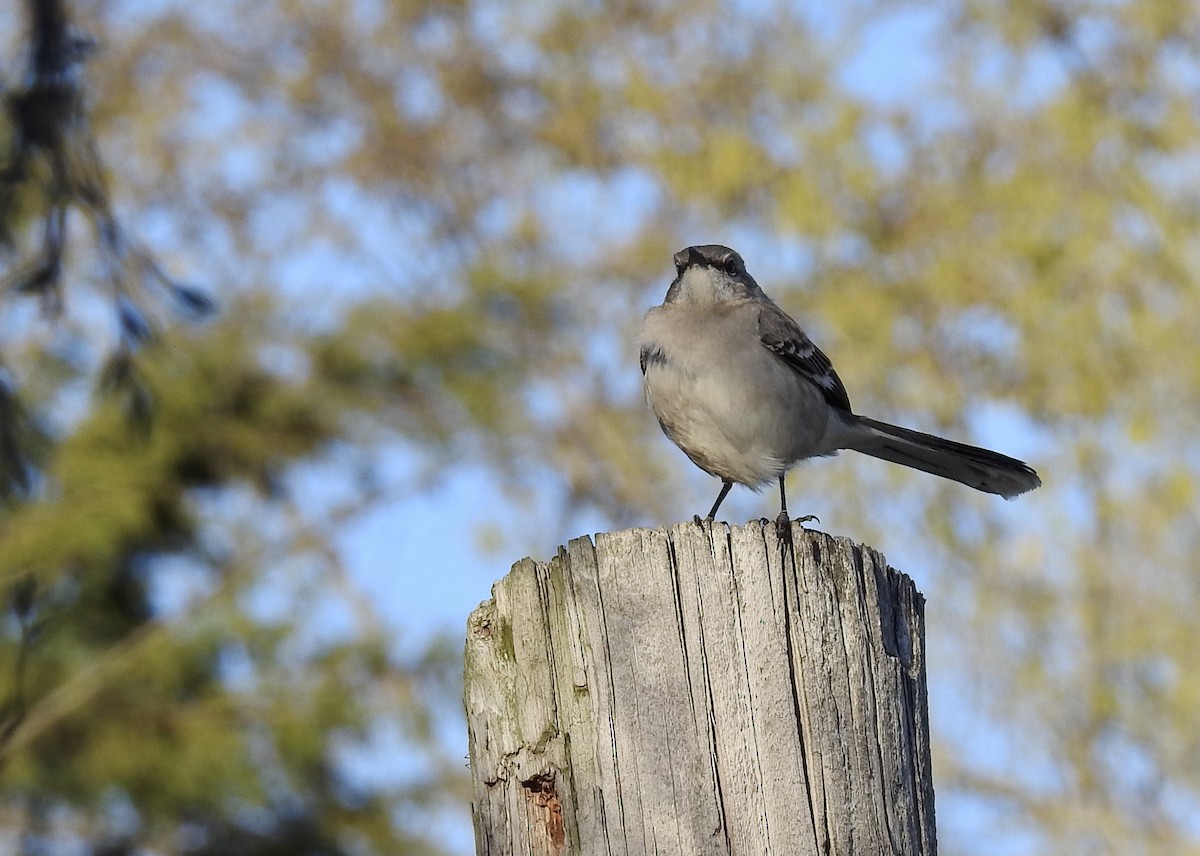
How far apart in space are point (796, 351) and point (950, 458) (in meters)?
0.71

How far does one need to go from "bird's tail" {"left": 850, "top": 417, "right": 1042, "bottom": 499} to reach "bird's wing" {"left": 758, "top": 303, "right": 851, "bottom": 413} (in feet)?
0.60

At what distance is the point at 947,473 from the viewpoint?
538 centimetres

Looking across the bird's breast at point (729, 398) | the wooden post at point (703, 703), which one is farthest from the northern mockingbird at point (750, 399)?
the wooden post at point (703, 703)

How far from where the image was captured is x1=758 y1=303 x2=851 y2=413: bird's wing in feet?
17.5

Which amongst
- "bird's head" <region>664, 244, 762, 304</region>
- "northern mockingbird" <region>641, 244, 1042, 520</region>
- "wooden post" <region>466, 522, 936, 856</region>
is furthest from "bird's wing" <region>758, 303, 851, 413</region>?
"wooden post" <region>466, 522, 936, 856</region>

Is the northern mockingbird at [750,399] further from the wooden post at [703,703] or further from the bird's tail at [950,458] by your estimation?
the wooden post at [703,703]

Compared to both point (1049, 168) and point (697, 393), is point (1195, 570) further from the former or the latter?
point (697, 393)

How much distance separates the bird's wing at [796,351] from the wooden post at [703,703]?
271cm

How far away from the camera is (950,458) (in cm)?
526

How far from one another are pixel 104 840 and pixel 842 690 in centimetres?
644

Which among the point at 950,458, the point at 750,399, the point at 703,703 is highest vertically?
the point at 750,399

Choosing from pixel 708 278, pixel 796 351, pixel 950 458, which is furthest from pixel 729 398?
pixel 950 458

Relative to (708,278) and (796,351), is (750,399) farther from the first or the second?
(708,278)

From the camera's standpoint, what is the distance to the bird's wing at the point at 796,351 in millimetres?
5348
